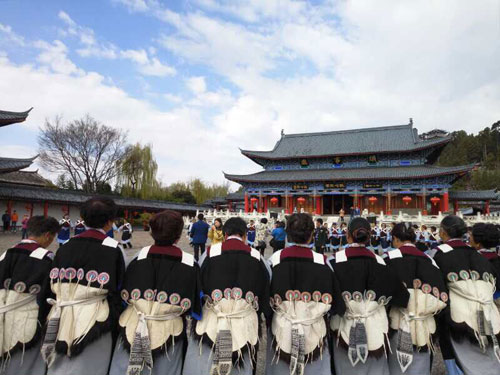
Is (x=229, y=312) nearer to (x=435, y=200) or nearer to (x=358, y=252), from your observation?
(x=358, y=252)

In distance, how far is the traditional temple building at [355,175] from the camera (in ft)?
81.9

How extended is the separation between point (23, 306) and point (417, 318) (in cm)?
336

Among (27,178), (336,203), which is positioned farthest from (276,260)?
(27,178)

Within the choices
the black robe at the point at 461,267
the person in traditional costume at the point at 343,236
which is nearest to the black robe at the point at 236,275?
the black robe at the point at 461,267

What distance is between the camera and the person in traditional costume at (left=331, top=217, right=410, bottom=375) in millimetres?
2531

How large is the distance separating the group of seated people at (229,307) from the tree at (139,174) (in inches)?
Answer: 1228

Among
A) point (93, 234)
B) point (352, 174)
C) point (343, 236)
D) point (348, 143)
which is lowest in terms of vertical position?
point (343, 236)

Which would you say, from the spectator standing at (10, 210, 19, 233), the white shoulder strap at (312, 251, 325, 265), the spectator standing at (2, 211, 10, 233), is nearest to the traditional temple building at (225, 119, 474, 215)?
the spectator standing at (10, 210, 19, 233)

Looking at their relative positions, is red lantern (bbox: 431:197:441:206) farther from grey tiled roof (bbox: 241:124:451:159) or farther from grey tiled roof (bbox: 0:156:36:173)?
grey tiled roof (bbox: 0:156:36:173)

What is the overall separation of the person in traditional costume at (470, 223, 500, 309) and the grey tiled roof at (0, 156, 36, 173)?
2279 centimetres

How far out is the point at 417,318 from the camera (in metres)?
2.65

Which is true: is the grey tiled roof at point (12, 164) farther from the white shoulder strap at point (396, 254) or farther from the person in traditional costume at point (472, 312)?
the person in traditional costume at point (472, 312)

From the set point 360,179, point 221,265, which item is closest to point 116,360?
point 221,265

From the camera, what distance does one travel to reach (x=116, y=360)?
8.05ft
